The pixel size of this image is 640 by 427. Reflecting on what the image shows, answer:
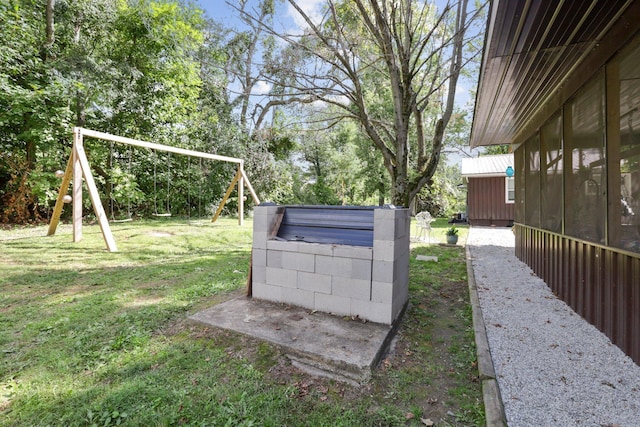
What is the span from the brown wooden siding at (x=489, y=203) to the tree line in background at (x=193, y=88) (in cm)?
286

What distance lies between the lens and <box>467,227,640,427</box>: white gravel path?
179 cm

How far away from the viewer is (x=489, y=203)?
524 inches

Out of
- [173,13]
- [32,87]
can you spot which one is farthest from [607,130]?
[173,13]

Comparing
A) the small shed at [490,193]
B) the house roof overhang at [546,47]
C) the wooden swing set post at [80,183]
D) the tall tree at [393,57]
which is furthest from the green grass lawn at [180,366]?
the small shed at [490,193]

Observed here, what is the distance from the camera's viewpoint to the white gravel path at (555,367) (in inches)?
70.3

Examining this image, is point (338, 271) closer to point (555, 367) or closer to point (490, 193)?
point (555, 367)

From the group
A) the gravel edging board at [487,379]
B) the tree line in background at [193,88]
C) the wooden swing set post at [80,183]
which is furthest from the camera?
the tree line in background at [193,88]

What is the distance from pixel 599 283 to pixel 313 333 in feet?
9.27

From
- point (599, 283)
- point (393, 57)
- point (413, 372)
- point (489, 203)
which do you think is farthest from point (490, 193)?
point (413, 372)

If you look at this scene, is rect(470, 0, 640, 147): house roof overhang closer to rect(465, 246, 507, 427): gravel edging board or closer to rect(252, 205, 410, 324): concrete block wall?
rect(252, 205, 410, 324): concrete block wall

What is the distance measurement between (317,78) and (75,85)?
8683 mm

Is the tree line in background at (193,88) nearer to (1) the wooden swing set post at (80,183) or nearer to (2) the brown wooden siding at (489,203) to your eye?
(1) the wooden swing set post at (80,183)

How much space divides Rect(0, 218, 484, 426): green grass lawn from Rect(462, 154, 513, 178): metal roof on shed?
10508 millimetres

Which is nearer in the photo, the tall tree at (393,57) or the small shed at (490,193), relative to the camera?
the tall tree at (393,57)
